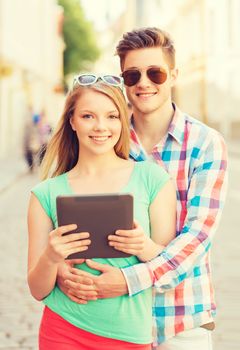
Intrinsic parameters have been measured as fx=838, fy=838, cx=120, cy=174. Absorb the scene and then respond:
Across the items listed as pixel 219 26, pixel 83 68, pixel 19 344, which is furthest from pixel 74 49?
pixel 19 344

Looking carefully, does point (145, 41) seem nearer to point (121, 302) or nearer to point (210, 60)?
point (121, 302)

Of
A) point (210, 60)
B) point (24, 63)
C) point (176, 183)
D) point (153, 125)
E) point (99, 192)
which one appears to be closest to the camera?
point (99, 192)

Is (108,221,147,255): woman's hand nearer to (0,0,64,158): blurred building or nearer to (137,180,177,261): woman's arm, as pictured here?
(137,180,177,261): woman's arm

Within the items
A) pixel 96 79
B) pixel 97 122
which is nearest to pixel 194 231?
pixel 97 122

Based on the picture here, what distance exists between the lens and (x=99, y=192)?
241 centimetres

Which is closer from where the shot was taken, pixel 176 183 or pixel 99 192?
pixel 99 192

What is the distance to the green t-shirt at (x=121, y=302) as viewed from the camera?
234 cm

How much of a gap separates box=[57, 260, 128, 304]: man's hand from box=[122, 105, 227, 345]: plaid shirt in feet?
0.43

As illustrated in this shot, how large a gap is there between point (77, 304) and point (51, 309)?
90 millimetres

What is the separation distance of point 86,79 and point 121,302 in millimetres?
653

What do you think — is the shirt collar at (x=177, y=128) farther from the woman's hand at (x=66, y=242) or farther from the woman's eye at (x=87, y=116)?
the woman's hand at (x=66, y=242)

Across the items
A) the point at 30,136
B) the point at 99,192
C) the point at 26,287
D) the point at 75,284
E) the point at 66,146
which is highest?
the point at 66,146

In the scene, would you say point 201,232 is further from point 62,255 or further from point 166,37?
point 166,37

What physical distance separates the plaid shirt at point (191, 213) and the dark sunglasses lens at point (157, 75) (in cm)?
13
